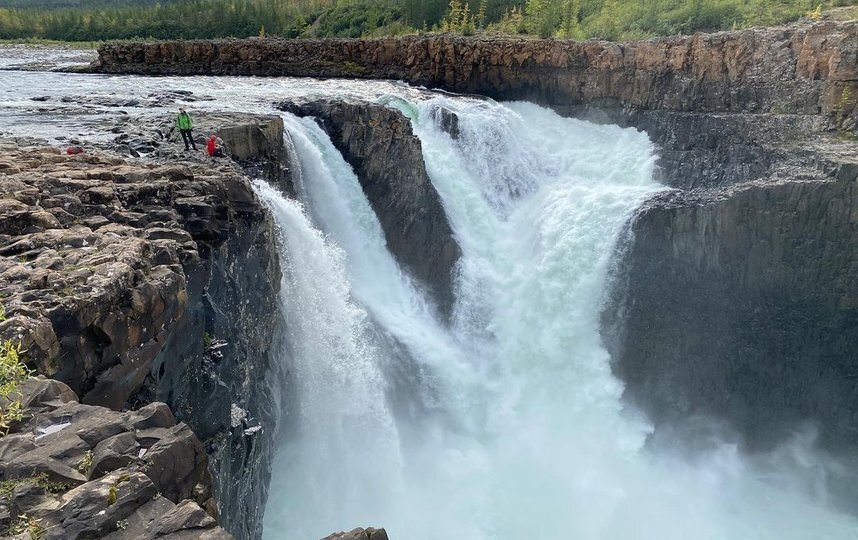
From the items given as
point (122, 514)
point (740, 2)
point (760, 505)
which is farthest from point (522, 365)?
point (740, 2)

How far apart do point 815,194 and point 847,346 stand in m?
4.95

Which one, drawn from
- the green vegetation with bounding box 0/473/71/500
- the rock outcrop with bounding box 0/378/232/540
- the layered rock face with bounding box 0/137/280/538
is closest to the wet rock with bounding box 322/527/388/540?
the rock outcrop with bounding box 0/378/232/540

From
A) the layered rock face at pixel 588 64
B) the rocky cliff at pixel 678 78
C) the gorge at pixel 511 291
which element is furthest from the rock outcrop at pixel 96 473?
the layered rock face at pixel 588 64

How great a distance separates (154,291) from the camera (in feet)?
29.1

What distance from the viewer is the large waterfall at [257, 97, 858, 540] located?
16.8 meters

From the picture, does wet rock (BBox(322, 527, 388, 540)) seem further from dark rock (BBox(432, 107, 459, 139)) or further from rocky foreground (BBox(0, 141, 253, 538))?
dark rock (BBox(432, 107, 459, 139))

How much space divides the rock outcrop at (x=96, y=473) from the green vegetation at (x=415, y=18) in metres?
33.2

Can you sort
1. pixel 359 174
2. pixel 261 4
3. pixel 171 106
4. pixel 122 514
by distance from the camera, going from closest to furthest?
1. pixel 122 514
2. pixel 359 174
3. pixel 171 106
4. pixel 261 4

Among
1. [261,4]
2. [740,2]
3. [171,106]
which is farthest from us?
[261,4]

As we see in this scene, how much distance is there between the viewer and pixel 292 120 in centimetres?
2198

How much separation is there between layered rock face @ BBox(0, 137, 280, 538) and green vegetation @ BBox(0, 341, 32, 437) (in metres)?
0.35

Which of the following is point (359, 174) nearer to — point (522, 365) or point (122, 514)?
point (522, 365)

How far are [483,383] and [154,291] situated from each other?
13903mm

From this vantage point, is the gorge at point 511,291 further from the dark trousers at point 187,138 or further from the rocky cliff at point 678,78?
the dark trousers at point 187,138
